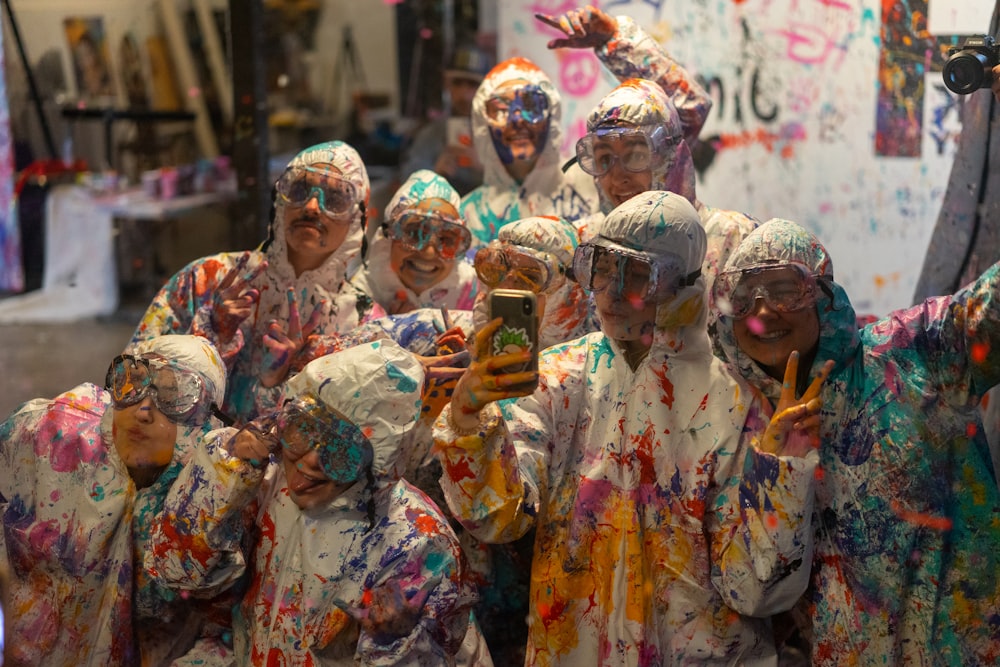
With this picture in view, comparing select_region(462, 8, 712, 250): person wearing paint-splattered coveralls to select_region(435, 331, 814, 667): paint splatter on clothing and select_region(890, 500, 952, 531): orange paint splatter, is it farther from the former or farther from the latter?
select_region(890, 500, 952, 531): orange paint splatter

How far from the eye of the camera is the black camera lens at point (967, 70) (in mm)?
3582

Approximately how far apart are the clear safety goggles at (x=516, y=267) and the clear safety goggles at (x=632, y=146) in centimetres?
51

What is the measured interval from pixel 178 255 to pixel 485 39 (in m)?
2.47

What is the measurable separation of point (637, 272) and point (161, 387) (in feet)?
4.16

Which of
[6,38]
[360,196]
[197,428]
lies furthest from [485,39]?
[197,428]

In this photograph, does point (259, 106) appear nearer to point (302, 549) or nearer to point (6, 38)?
point (6, 38)

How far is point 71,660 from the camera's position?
11.6 feet

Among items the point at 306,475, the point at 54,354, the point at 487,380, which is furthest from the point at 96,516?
the point at 54,354

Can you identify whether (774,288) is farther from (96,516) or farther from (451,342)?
(96,516)

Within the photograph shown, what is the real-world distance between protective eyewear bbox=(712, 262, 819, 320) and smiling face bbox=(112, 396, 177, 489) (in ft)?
4.95

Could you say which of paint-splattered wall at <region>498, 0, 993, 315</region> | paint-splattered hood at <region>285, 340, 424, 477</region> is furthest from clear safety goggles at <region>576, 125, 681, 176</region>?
paint-splattered wall at <region>498, 0, 993, 315</region>

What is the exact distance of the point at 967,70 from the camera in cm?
359

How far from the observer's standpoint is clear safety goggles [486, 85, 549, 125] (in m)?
5.16

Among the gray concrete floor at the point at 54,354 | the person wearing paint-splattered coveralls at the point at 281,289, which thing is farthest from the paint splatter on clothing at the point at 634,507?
the gray concrete floor at the point at 54,354
